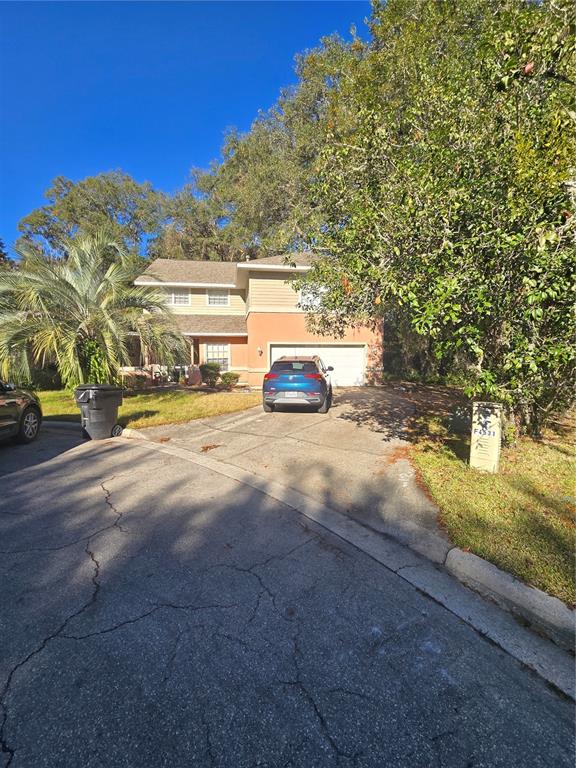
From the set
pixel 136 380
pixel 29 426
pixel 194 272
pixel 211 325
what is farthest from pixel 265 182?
pixel 29 426

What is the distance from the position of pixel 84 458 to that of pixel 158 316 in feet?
18.5

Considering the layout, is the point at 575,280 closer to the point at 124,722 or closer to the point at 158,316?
the point at 124,722

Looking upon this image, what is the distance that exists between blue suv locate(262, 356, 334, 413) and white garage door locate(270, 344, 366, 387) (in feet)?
21.1

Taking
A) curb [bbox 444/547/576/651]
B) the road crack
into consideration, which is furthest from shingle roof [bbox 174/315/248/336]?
curb [bbox 444/547/576/651]

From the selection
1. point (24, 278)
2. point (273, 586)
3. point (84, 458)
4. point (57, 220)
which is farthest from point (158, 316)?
point (57, 220)

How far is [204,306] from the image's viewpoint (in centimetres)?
2016

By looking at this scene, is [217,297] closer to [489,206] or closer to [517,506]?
[489,206]

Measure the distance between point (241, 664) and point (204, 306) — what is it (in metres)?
19.5

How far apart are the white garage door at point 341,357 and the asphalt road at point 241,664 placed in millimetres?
13237

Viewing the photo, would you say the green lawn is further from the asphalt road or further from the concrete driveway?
the asphalt road

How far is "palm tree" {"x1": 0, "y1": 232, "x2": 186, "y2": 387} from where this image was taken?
8781mm

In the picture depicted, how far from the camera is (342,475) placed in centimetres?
551

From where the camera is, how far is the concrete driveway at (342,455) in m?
4.12

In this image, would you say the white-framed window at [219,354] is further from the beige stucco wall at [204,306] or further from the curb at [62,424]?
the curb at [62,424]
